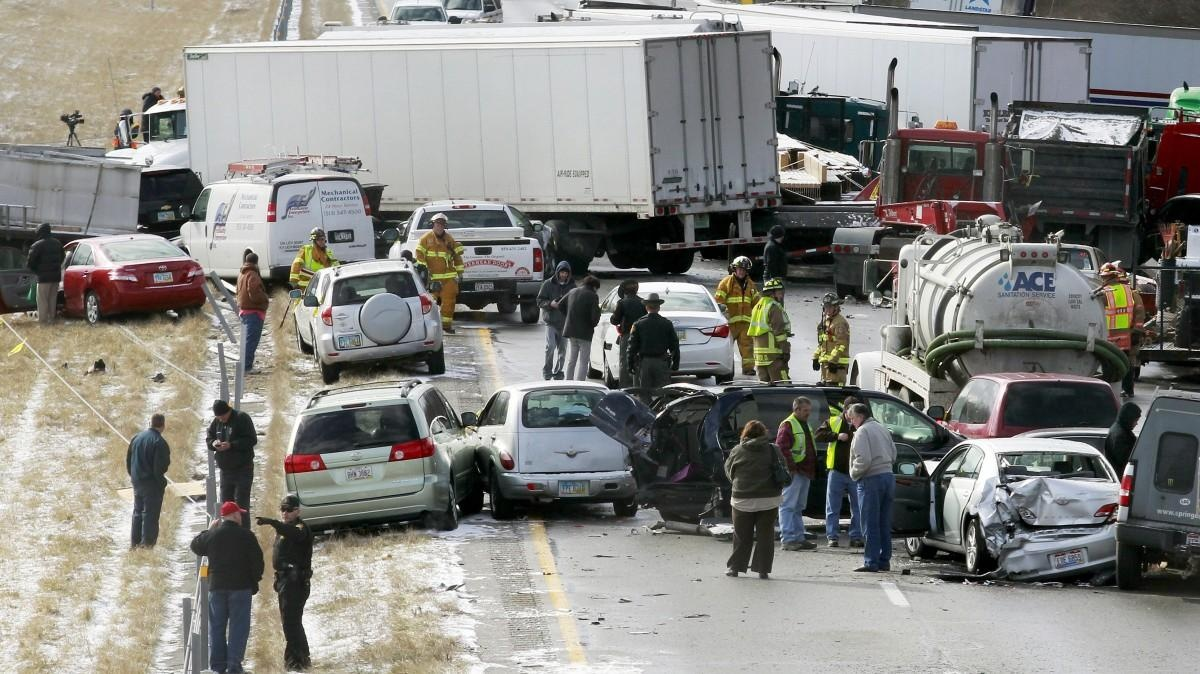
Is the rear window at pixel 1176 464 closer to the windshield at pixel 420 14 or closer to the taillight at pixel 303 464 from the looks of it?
the taillight at pixel 303 464

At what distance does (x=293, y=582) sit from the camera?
14.6 meters

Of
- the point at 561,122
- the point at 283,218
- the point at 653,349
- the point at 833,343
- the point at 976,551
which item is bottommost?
the point at 976,551

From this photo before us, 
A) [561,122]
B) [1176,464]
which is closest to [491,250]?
[561,122]

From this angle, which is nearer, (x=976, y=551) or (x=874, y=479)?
(x=976, y=551)

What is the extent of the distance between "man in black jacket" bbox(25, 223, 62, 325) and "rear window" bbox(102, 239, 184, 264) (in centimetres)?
81

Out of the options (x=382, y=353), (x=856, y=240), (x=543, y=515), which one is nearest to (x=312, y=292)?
(x=382, y=353)

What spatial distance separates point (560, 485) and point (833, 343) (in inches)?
208

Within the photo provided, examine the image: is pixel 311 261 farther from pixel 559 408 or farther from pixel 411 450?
pixel 411 450

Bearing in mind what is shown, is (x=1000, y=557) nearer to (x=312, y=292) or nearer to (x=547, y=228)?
(x=312, y=292)

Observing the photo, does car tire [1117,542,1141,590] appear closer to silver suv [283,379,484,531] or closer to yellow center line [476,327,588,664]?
yellow center line [476,327,588,664]

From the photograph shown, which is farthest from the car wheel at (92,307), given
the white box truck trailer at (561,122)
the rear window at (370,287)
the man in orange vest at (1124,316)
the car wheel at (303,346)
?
the man in orange vest at (1124,316)

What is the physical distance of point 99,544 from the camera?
68.2 feet

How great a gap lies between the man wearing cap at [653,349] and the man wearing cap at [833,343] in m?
1.99

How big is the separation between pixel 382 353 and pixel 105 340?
6.52 metres
